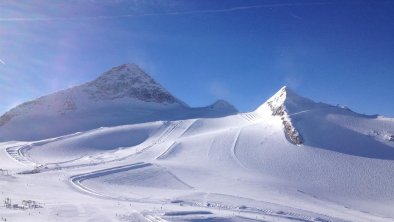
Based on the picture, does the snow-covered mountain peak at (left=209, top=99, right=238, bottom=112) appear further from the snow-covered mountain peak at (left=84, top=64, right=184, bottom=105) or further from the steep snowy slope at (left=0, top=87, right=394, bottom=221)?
the steep snowy slope at (left=0, top=87, right=394, bottom=221)

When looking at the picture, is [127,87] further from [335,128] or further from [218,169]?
[218,169]

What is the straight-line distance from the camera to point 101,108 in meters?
95.9

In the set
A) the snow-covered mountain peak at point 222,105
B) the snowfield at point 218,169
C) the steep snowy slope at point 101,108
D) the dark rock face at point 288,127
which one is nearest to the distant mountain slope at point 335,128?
the dark rock face at point 288,127

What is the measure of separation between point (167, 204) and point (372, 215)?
14715mm

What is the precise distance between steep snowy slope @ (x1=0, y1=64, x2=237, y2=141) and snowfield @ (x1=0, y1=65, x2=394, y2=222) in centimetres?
317

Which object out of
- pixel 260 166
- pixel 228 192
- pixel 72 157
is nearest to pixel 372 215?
pixel 228 192

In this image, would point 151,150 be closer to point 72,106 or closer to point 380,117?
point 380,117

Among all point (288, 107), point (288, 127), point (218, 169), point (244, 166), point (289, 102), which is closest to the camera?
point (218, 169)

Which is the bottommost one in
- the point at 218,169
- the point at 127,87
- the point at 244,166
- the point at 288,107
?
the point at 218,169

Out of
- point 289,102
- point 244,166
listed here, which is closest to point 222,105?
point 289,102

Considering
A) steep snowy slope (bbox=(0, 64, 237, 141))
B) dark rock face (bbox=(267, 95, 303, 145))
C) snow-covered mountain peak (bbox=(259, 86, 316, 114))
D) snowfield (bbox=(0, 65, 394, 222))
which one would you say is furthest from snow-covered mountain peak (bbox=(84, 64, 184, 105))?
dark rock face (bbox=(267, 95, 303, 145))

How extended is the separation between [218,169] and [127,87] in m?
75.0

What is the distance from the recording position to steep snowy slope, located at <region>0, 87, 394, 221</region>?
2677 cm

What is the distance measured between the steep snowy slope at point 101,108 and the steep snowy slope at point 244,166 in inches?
709
